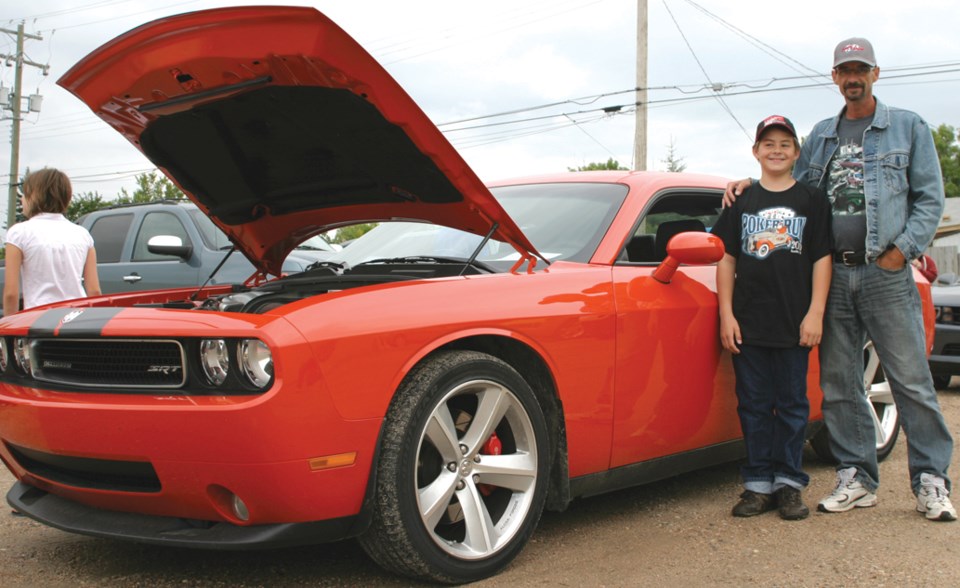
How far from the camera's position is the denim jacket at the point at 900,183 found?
4.00 metres

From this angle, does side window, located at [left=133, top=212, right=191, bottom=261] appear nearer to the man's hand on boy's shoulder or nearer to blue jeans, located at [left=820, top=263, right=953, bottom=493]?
the man's hand on boy's shoulder

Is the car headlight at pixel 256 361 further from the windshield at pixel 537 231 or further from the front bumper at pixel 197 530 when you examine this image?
the windshield at pixel 537 231

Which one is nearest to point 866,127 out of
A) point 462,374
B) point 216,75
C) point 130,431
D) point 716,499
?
point 716,499

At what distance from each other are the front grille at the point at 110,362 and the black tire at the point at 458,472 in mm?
697

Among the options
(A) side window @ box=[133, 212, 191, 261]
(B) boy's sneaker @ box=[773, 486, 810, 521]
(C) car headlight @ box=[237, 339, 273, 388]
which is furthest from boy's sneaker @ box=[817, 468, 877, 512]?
(A) side window @ box=[133, 212, 191, 261]

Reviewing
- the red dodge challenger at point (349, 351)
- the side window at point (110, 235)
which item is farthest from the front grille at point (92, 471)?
the side window at point (110, 235)

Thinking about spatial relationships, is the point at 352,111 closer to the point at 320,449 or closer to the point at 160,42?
the point at 160,42

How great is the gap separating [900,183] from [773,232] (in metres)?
0.60

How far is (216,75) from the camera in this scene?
3100 mm

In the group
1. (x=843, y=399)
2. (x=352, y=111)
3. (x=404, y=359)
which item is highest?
(x=352, y=111)

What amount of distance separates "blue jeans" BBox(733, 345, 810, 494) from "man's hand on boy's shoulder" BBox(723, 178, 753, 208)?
2.20ft

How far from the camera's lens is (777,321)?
397cm

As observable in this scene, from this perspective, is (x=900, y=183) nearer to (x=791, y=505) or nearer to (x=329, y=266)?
(x=791, y=505)

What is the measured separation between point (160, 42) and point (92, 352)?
40.2 inches
